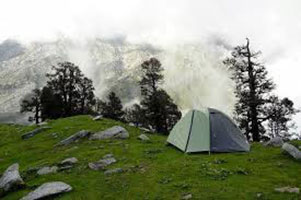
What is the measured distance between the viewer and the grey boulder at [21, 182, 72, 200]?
19986 mm

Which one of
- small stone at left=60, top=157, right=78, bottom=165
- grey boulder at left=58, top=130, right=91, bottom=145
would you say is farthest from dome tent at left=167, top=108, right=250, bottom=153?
grey boulder at left=58, top=130, right=91, bottom=145

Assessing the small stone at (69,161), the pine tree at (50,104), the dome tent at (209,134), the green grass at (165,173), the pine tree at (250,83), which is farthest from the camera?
the pine tree at (50,104)

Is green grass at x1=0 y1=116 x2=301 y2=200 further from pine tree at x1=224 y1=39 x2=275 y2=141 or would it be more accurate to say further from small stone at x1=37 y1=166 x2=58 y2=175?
pine tree at x1=224 y1=39 x2=275 y2=141

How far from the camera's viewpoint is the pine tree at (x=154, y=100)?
6844 cm

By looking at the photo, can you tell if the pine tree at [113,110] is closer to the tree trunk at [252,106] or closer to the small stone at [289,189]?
the tree trunk at [252,106]

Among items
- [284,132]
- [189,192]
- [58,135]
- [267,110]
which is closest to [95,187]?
[189,192]

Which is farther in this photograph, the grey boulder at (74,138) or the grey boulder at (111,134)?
the grey boulder at (111,134)

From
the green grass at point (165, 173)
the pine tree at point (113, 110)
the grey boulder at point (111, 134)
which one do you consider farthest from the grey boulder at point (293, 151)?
the pine tree at point (113, 110)

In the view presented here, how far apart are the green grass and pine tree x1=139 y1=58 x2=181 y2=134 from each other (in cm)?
3388

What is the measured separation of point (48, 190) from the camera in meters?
20.4

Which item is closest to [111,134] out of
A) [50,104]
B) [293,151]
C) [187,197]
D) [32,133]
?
[32,133]

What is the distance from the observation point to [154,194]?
19.0 m

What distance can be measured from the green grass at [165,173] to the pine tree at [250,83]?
20.9 m

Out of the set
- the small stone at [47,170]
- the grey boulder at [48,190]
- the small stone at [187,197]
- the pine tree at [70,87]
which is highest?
the pine tree at [70,87]
